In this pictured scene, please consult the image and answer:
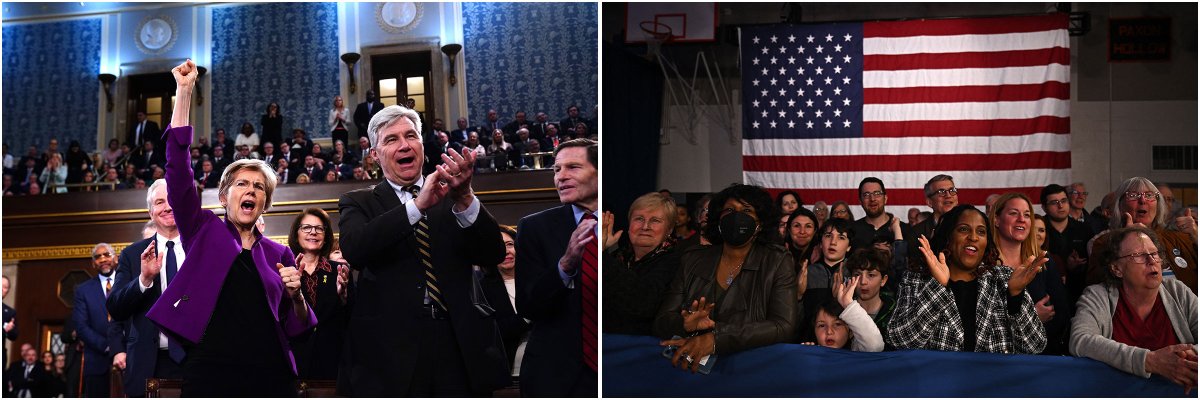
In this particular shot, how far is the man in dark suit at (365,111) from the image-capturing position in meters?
4.55

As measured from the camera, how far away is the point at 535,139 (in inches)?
178

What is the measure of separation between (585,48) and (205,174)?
1.66 m

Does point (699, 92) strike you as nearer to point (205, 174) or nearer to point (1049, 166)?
point (1049, 166)

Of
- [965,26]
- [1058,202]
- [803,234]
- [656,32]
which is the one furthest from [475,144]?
[965,26]

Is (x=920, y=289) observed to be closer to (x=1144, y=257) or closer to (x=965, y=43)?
(x=1144, y=257)

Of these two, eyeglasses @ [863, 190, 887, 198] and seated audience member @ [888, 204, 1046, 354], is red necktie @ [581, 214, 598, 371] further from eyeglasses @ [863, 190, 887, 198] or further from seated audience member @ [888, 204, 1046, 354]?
eyeglasses @ [863, 190, 887, 198]

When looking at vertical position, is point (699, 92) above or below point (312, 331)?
above

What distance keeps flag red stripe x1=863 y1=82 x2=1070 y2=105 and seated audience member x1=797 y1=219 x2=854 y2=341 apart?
2295 mm

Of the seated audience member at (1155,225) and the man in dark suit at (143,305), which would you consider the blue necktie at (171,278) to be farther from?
the seated audience member at (1155,225)

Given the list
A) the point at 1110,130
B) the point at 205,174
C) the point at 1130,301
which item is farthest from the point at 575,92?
the point at 1110,130

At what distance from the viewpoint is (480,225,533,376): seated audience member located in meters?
4.24

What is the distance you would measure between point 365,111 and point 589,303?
1.22 m

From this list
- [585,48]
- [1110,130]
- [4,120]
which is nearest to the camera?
[585,48]

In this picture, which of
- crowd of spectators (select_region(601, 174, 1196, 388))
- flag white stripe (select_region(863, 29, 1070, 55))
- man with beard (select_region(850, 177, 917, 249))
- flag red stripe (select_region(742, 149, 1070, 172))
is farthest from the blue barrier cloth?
flag white stripe (select_region(863, 29, 1070, 55))
